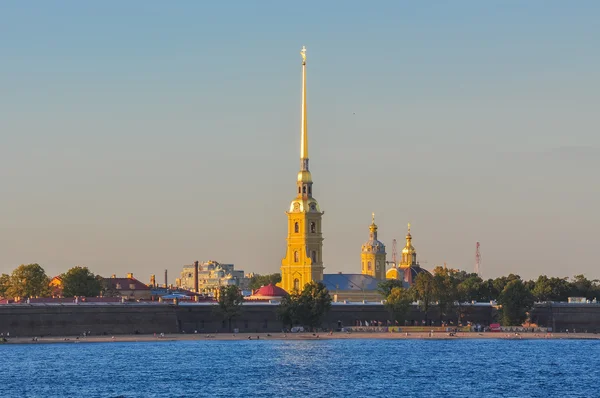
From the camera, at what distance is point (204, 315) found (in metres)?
166

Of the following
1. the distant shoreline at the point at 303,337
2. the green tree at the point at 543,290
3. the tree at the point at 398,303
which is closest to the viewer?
the distant shoreline at the point at 303,337

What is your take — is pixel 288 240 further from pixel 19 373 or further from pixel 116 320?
pixel 19 373

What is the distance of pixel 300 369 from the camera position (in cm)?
11244

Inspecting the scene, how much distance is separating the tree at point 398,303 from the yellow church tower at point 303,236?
21262mm

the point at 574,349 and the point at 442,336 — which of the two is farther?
the point at 442,336

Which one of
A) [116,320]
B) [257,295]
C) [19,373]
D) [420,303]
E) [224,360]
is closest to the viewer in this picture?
[19,373]

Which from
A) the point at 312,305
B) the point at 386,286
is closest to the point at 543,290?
the point at 386,286

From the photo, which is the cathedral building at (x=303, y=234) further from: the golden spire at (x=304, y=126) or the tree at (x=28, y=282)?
the tree at (x=28, y=282)

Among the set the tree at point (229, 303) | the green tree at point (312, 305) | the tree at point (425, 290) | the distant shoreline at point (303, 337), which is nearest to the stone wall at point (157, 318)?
the distant shoreline at point (303, 337)

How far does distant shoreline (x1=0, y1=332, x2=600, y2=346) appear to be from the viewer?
495ft

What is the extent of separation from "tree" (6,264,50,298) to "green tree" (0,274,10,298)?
4106mm

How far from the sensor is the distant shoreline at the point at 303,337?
15090 cm

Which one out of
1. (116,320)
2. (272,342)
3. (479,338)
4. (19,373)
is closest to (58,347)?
(116,320)

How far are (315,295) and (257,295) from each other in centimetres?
2160
